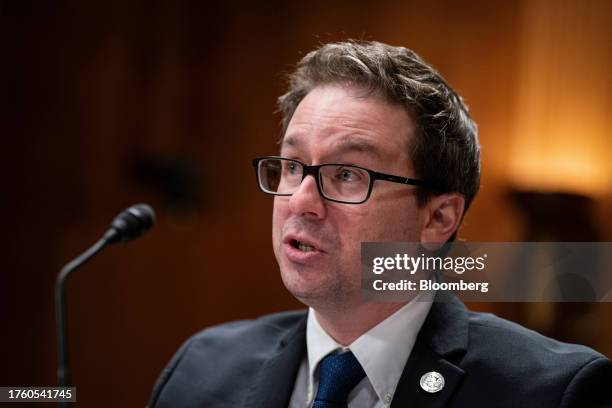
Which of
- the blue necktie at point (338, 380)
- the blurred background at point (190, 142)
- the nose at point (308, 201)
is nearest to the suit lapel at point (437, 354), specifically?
the blue necktie at point (338, 380)

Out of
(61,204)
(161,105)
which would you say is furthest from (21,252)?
(161,105)

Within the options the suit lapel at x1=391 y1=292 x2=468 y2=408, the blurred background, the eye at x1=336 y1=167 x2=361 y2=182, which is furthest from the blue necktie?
the blurred background

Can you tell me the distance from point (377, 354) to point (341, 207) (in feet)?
1.08

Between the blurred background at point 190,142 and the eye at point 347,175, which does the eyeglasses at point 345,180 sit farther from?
the blurred background at point 190,142

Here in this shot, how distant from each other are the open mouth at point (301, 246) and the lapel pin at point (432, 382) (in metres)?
0.35

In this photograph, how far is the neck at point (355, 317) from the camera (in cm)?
159

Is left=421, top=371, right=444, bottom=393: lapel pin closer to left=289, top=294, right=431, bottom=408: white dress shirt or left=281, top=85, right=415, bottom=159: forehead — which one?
left=289, top=294, right=431, bottom=408: white dress shirt

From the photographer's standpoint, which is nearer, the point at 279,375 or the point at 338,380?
the point at 338,380

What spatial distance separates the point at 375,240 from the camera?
5.06 feet

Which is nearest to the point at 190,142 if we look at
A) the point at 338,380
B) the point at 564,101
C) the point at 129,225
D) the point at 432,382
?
the point at 564,101

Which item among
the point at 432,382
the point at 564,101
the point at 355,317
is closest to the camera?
the point at 432,382

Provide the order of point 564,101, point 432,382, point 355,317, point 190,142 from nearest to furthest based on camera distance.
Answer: point 432,382
point 355,317
point 564,101
point 190,142

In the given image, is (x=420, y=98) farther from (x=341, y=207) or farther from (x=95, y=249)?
(x=95, y=249)

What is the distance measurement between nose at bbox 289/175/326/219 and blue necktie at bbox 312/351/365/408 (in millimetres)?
326
